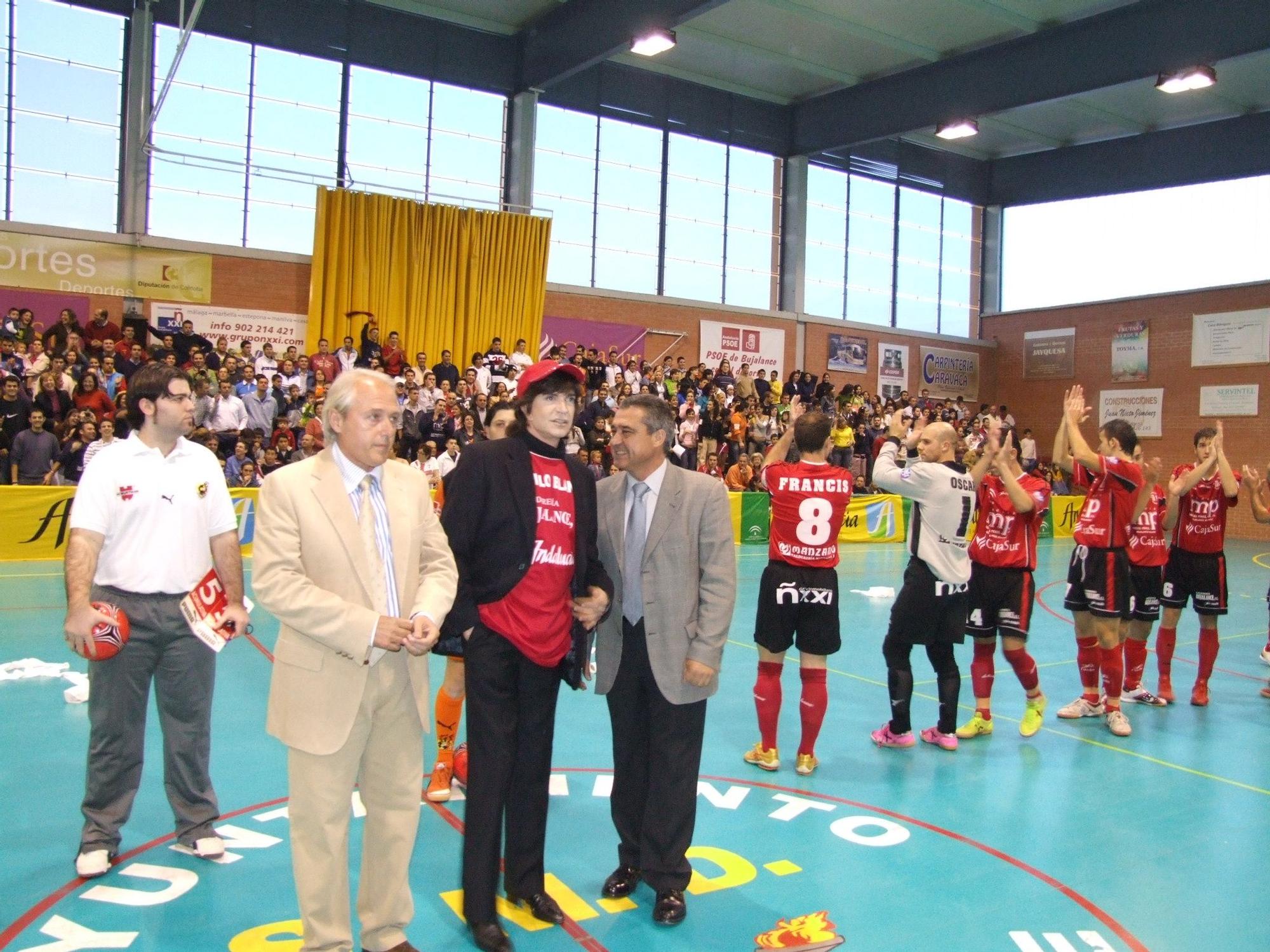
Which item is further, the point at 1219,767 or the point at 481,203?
the point at 481,203

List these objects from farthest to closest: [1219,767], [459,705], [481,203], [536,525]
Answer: [481,203] → [1219,767] → [459,705] → [536,525]

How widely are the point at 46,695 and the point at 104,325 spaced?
11.7 metres

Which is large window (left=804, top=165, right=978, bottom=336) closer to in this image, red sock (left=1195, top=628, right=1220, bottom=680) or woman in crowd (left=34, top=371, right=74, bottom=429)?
woman in crowd (left=34, top=371, right=74, bottom=429)

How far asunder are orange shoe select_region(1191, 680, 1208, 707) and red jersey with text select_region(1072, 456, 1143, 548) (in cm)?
155

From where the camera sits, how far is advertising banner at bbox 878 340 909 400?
92.5 ft

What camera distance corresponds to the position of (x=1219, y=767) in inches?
232

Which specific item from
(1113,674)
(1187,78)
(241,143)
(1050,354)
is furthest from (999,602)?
(1050,354)

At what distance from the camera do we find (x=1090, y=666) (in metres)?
6.88

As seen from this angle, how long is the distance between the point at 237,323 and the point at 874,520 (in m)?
12.9

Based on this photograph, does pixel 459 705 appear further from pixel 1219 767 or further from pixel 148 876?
pixel 1219 767

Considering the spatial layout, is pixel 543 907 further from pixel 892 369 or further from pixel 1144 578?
pixel 892 369

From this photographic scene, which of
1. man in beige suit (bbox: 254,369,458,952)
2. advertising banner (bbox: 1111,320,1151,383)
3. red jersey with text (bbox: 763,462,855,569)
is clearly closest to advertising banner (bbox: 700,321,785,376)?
advertising banner (bbox: 1111,320,1151,383)

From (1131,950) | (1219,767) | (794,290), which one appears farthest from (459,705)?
(794,290)

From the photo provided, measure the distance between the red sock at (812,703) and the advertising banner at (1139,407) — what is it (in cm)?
2440
